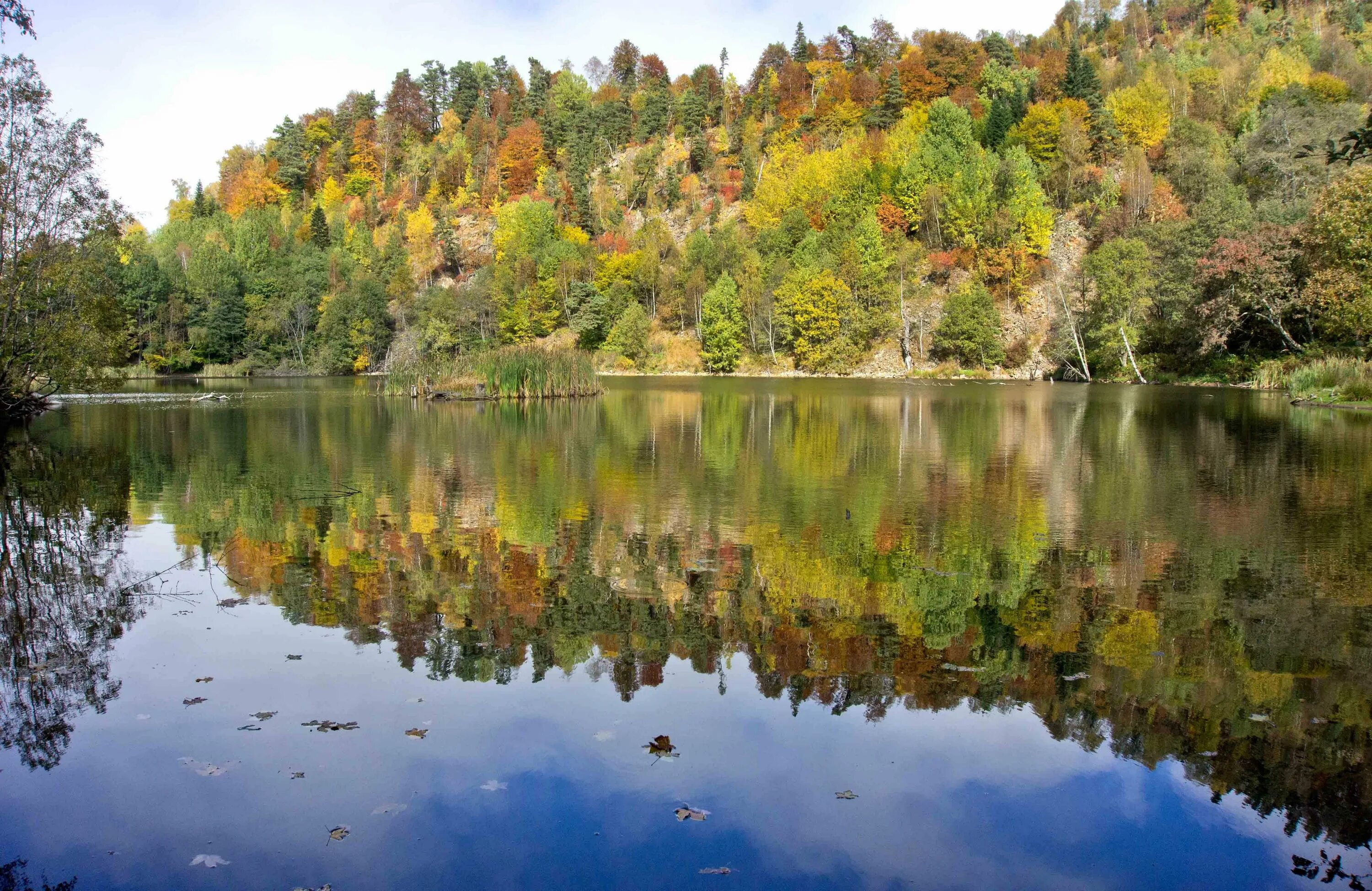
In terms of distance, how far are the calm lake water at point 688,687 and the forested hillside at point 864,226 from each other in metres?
41.9

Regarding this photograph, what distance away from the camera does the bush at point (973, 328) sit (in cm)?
7694

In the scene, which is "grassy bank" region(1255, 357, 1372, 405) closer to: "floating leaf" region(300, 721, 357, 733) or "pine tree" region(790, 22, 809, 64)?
"floating leaf" region(300, 721, 357, 733)

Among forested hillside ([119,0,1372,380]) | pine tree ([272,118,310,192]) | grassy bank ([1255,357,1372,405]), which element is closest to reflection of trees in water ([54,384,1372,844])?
grassy bank ([1255,357,1372,405])

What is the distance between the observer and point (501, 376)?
43.6 m

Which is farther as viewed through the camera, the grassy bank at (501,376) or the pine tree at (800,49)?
the pine tree at (800,49)

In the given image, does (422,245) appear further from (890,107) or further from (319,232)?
(890,107)

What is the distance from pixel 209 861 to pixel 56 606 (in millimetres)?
6224

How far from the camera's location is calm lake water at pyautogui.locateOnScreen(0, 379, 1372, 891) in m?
5.10

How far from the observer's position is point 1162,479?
18438mm

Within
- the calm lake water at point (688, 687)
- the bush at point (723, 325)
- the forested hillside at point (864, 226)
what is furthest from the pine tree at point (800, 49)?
the calm lake water at point (688, 687)

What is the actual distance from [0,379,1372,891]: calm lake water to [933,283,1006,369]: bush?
6166 cm

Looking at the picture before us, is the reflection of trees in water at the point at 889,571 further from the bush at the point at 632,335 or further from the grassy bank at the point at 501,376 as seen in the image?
the bush at the point at 632,335

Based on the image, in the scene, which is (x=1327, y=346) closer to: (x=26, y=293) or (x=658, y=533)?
(x=658, y=533)

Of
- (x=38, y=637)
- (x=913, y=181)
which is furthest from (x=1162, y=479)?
(x=913, y=181)
